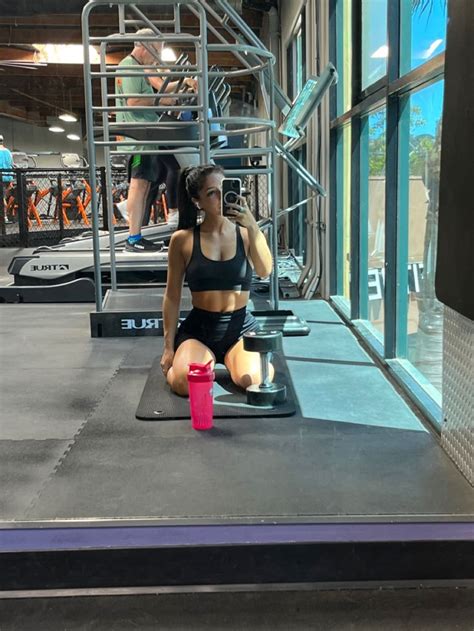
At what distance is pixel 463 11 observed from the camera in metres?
1.84

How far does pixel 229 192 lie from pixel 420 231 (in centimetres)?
105

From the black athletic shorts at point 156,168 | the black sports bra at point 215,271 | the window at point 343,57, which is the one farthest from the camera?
the black athletic shorts at point 156,168

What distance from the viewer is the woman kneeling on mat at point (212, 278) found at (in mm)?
2906

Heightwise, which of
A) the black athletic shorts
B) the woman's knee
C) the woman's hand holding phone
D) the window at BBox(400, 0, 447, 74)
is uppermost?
the window at BBox(400, 0, 447, 74)

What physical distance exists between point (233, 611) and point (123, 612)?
0.27m

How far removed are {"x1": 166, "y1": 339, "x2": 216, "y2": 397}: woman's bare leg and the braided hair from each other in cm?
55

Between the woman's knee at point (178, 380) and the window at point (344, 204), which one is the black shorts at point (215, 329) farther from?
the window at point (344, 204)

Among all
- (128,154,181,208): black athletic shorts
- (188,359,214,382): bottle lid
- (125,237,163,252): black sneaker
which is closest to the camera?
(188,359,214,382): bottle lid

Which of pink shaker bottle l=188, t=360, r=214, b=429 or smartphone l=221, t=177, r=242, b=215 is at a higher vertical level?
smartphone l=221, t=177, r=242, b=215

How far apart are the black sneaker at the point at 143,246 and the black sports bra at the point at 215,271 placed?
296 centimetres

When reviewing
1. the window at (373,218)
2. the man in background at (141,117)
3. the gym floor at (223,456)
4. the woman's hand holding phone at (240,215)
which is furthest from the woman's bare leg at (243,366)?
the man in background at (141,117)

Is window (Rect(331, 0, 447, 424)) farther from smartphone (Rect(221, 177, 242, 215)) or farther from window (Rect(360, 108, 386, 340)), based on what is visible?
smartphone (Rect(221, 177, 242, 215))

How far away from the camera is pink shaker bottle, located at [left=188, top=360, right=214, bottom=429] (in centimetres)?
241

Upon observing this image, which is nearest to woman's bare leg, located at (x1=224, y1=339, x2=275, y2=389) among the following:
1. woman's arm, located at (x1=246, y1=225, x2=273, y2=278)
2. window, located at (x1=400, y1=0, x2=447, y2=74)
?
woman's arm, located at (x1=246, y1=225, x2=273, y2=278)
